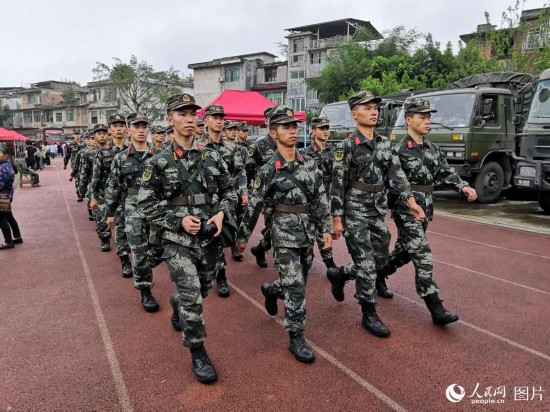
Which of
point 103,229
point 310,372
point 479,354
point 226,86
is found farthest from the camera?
point 226,86

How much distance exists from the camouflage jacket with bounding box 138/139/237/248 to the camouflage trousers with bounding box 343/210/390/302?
1197 millimetres

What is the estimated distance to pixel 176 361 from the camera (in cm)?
332

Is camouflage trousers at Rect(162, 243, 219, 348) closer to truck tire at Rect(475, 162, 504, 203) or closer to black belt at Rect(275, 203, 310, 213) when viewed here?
black belt at Rect(275, 203, 310, 213)

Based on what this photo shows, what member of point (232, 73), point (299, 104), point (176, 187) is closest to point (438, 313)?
point (176, 187)

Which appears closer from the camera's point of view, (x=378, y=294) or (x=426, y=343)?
(x=426, y=343)

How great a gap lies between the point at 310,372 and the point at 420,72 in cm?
2213

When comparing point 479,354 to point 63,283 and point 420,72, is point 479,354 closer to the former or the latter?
point 63,283

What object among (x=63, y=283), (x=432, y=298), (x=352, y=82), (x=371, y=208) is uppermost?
(x=352, y=82)

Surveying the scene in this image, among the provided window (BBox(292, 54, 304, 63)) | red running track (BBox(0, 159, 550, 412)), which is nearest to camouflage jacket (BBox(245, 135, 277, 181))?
red running track (BBox(0, 159, 550, 412))

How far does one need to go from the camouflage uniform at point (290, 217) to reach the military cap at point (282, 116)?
0.94 ft

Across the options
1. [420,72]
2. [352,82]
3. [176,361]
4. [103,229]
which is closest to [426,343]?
[176,361]

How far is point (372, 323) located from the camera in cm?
372

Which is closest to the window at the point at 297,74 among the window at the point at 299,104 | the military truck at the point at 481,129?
the window at the point at 299,104

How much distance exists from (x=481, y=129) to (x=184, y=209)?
350 inches
